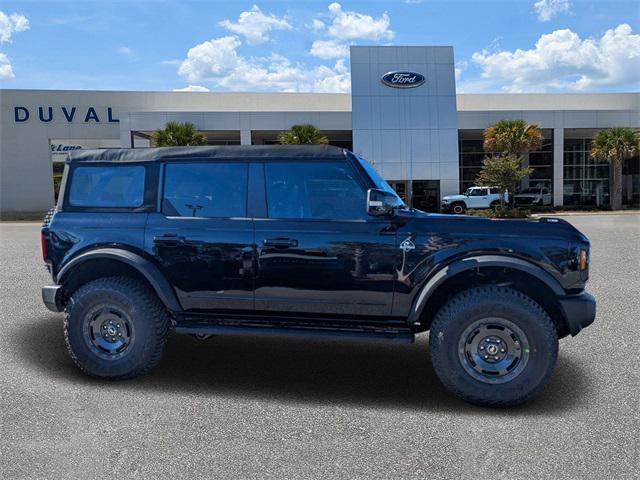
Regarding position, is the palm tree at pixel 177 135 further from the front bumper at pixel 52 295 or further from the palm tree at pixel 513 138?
the front bumper at pixel 52 295

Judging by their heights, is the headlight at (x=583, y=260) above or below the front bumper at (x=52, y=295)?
above

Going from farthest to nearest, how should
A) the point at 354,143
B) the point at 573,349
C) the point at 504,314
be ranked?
the point at 354,143 → the point at 573,349 → the point at 504,314

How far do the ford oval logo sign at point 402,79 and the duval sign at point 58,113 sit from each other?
20.9 metres

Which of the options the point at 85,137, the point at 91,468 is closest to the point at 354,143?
the point at 85,137

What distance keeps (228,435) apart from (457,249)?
2157 millimetres

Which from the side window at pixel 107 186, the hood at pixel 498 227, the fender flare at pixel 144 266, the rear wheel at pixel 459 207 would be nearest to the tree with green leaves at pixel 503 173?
the rear wheel at pixel 459 207

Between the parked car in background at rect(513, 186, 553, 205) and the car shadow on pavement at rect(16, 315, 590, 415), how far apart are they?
113 feet

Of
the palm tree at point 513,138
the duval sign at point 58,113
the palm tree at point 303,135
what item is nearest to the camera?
the palm tree at point 303,135

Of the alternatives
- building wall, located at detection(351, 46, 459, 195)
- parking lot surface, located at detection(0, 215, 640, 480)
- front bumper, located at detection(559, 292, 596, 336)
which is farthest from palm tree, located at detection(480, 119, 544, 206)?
front bumper, located at detection(559, 292, 596, 336)

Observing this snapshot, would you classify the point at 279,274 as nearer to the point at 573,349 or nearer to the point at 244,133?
the point at 573,349

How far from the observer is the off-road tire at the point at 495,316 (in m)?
3.65

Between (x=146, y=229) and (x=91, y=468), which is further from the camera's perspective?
(x=146, y=229)

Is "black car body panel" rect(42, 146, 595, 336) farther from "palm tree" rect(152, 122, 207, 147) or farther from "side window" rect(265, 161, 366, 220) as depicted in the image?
"palm tree" rect(152, 122, 207, 147)

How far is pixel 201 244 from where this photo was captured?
13.7 feet
